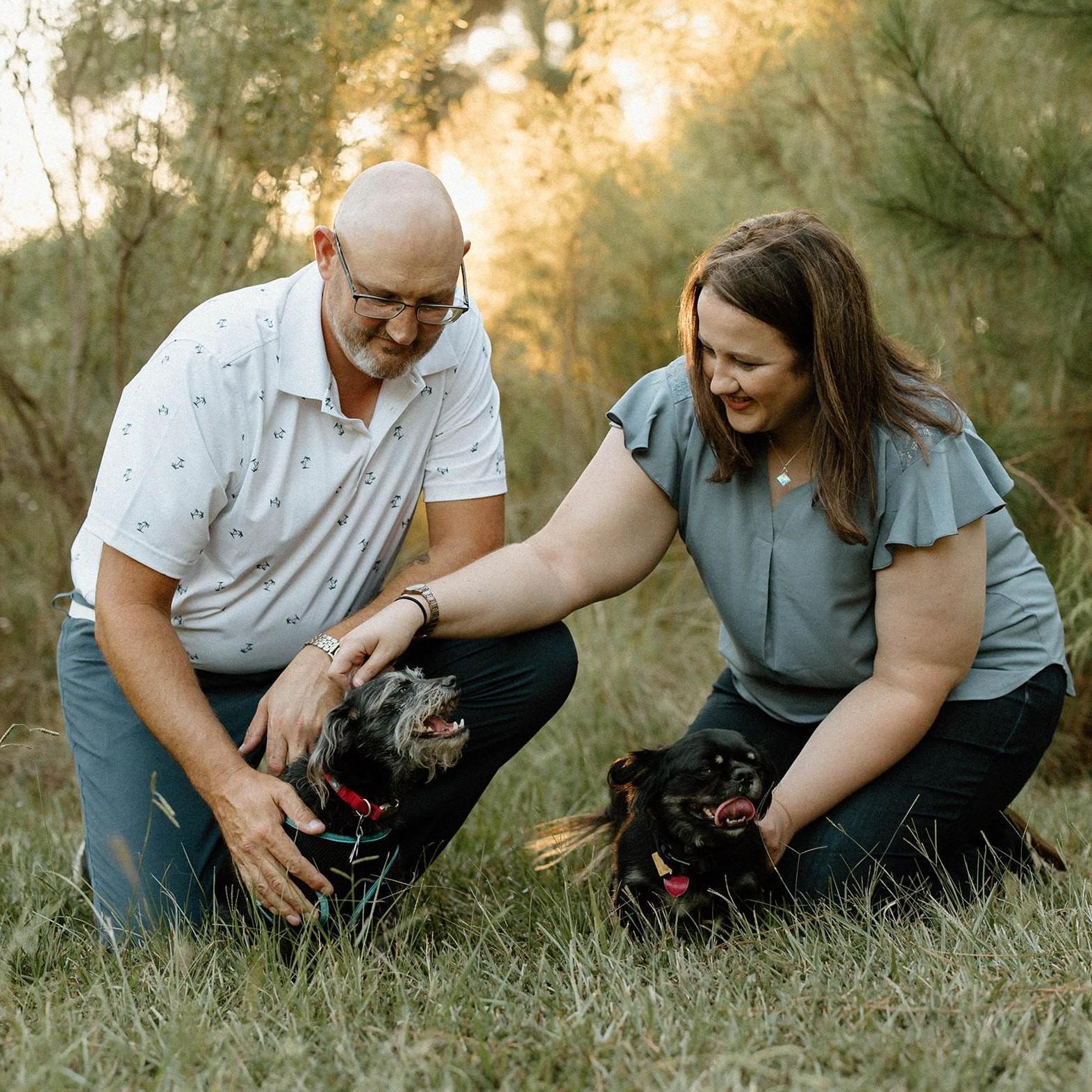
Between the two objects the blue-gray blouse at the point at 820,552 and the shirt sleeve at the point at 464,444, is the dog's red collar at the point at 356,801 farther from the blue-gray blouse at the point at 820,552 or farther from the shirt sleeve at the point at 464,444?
the blue-gray blouse at the point at 820,552

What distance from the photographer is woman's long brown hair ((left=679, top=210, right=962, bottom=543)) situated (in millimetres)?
2705

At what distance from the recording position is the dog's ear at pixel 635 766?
9.66 ft

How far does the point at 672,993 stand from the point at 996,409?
344cm

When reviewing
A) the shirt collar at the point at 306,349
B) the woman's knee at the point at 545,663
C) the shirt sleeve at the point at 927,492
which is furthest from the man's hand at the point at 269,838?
the shirt sleeve at the point at 927,492

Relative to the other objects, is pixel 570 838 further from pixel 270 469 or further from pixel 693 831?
pixel 270 469

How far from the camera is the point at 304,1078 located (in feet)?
6.55

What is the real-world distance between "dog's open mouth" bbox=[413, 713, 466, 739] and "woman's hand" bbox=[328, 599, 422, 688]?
160mm

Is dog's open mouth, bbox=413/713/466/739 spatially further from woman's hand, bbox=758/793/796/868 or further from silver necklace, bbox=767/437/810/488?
silver necklace, bbox=767/437/810/488

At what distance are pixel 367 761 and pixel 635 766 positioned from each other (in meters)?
0.64

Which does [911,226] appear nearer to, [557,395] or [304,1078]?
[557,395]

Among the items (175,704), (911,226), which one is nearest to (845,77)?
(911,226)

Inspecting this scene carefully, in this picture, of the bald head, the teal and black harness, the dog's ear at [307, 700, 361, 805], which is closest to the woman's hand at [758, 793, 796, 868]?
Result: the teal and black harness

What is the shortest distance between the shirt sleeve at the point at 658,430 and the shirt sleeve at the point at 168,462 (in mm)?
912

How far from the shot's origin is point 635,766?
2.96 m
